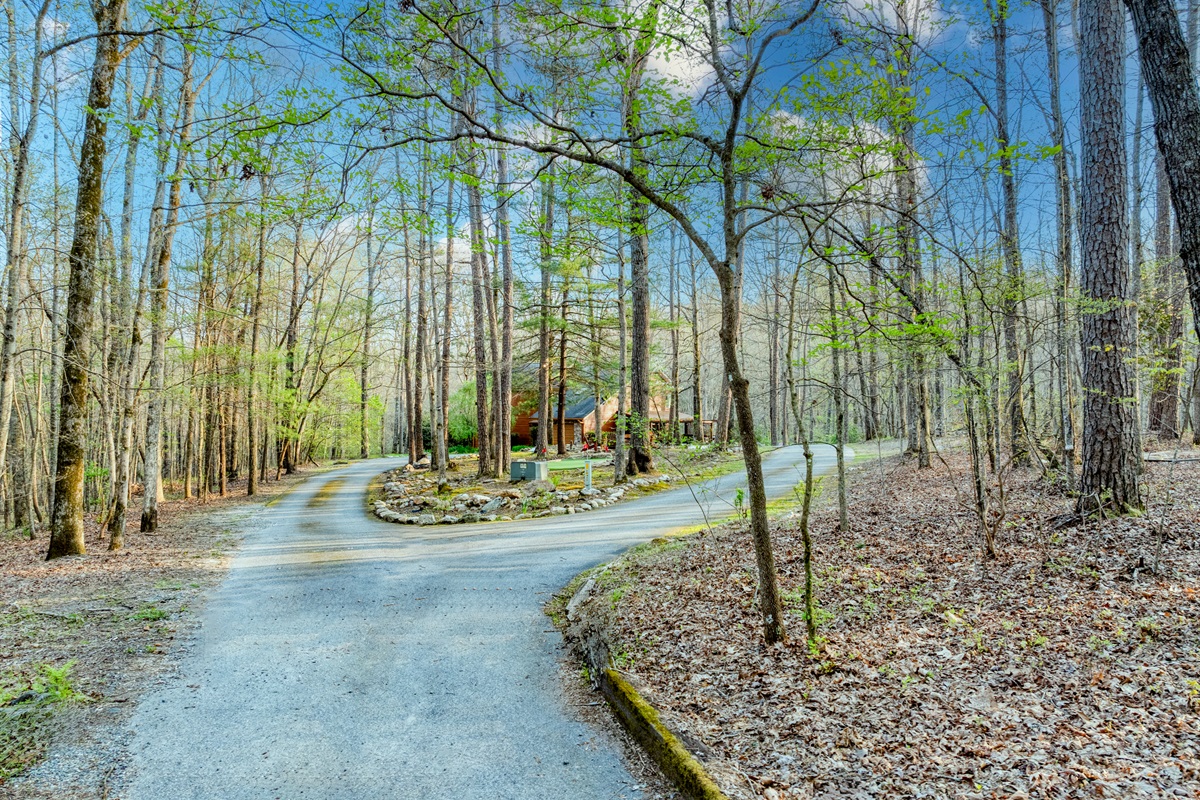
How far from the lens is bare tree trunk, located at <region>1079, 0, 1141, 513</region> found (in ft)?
18.9

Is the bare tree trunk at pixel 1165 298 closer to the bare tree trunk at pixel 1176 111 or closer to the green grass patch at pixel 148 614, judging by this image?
the bare tree trunk at pixel 1176 111

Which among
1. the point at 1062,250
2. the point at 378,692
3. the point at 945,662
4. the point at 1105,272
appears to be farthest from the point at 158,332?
the point at 1062,250

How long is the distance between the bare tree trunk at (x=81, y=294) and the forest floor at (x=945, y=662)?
7.62 metres

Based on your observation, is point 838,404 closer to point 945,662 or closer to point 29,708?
point 945,662

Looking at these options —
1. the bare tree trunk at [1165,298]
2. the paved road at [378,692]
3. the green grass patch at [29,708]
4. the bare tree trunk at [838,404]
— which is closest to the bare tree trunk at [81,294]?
the paved road at [378,692]

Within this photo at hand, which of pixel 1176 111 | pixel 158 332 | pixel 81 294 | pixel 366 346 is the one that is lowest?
pixel 1176 111

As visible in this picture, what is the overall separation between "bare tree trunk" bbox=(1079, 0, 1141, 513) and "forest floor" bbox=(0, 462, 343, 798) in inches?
327

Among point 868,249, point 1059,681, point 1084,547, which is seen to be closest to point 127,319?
point 868,249

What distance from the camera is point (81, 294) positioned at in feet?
25.7

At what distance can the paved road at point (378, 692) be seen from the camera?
3016 millimetres

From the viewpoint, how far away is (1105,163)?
19.6 feet

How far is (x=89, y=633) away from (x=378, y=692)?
3053mm

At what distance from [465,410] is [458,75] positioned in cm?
3433

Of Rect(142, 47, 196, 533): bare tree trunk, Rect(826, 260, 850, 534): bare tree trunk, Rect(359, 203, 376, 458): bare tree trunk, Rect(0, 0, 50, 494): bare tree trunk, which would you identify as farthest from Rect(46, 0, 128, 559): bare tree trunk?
Rect(359, 203, 376, 458): bare tree trunk
